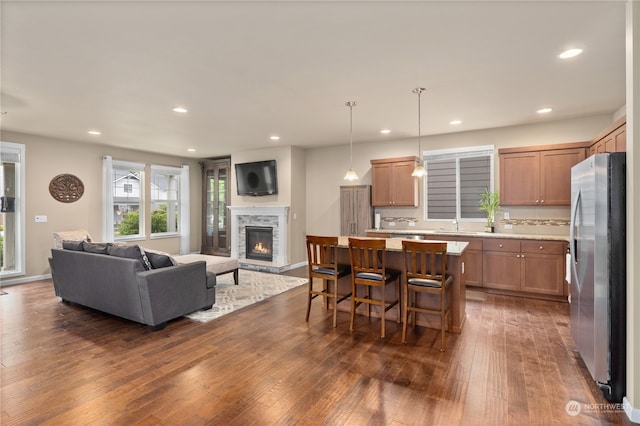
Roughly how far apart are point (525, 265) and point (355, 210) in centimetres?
316

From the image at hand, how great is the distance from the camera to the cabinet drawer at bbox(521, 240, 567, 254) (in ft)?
15.4

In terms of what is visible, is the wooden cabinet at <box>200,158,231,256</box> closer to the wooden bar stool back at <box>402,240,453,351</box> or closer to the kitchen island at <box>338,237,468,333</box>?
the kitchen island at <box>338,237,468,333</box>

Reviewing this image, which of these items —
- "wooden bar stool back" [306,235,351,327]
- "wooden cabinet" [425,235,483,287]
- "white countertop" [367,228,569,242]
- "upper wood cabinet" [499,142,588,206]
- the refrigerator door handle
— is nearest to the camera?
the refrigerator door handle

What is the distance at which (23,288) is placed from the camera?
5.62m

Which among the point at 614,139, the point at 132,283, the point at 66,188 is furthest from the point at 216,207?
the point at 614,139

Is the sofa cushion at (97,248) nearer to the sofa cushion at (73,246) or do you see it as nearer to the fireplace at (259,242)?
the sofa cushion at (73,246)

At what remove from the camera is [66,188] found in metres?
6.64

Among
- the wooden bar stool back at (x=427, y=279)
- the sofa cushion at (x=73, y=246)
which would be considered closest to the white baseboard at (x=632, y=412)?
the wooden bar stool back at (x=427, y=279)

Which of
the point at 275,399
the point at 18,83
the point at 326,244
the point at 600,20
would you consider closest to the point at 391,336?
the point at 326,244

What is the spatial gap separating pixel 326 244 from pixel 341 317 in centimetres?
106

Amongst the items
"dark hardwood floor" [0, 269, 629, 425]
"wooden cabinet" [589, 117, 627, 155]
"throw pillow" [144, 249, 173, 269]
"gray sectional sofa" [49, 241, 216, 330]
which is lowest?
"dark hardwood floor" [0, 269, 629, 425]

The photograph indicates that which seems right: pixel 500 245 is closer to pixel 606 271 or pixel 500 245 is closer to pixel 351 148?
pixel 606 271

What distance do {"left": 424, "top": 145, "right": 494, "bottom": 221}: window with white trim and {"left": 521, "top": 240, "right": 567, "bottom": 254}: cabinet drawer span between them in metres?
1.09

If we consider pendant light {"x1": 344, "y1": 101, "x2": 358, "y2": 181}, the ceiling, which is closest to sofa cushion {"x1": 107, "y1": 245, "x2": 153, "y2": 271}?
the ceiling
